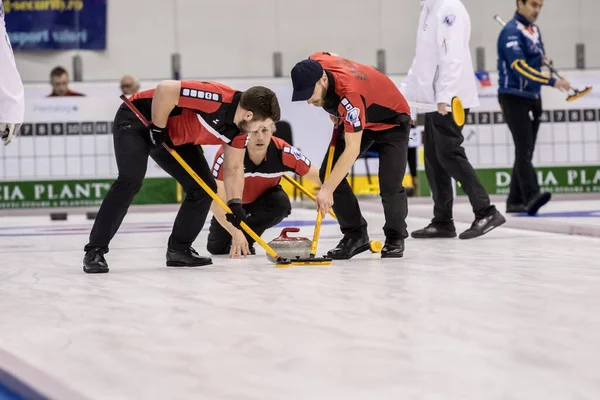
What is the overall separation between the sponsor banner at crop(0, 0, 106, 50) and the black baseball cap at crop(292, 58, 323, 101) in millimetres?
7898

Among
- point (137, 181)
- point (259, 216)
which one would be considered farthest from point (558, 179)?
point (137, 181)

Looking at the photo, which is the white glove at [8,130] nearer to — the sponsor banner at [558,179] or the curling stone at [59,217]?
the curling stone at [59,217]

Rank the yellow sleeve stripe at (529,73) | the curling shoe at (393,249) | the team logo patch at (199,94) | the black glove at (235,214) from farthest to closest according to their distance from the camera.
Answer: the yellow sleeve stripe at (529,73), the curling shoe at (393,249), the black glove at (235,214), the team logo patch at (199,94)

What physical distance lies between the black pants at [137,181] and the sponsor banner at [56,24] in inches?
297

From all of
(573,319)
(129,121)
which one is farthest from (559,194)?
(573,319)

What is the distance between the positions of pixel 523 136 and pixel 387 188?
2.71 meters

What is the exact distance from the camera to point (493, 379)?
74.8 inches

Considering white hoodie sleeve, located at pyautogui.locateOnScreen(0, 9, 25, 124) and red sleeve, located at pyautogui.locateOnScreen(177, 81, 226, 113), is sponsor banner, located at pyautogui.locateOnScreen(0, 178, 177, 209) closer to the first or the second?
red sleeve, located at pyautogui.locateOnScreen(177, 81, 226, 113)

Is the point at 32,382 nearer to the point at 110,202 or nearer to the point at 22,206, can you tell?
the point at 110,202

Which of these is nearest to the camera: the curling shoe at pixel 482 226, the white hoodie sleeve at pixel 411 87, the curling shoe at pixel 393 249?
the curling shoe at pixel 393 249

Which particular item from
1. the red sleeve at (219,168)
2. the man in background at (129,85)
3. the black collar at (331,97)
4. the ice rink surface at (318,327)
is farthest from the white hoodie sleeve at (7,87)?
the man in background at (129,85)

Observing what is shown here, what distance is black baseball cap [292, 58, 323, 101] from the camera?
4.09 meters

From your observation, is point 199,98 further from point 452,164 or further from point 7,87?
point 452,164

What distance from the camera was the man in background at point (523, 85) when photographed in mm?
7102
